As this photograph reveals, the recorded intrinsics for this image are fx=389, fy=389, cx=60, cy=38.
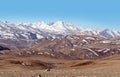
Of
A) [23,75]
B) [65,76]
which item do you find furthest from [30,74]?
[65,76]

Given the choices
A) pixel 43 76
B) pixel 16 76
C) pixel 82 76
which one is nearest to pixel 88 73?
pixel 82 76

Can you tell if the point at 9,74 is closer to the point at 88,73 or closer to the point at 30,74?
the point at 30,74

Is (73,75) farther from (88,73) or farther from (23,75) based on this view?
(23,75)

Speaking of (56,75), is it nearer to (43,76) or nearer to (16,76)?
(43,76)

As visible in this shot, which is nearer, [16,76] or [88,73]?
[16,76]

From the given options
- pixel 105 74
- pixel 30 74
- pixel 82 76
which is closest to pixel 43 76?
pixel 30 74

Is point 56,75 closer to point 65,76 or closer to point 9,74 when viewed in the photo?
point 65,76
